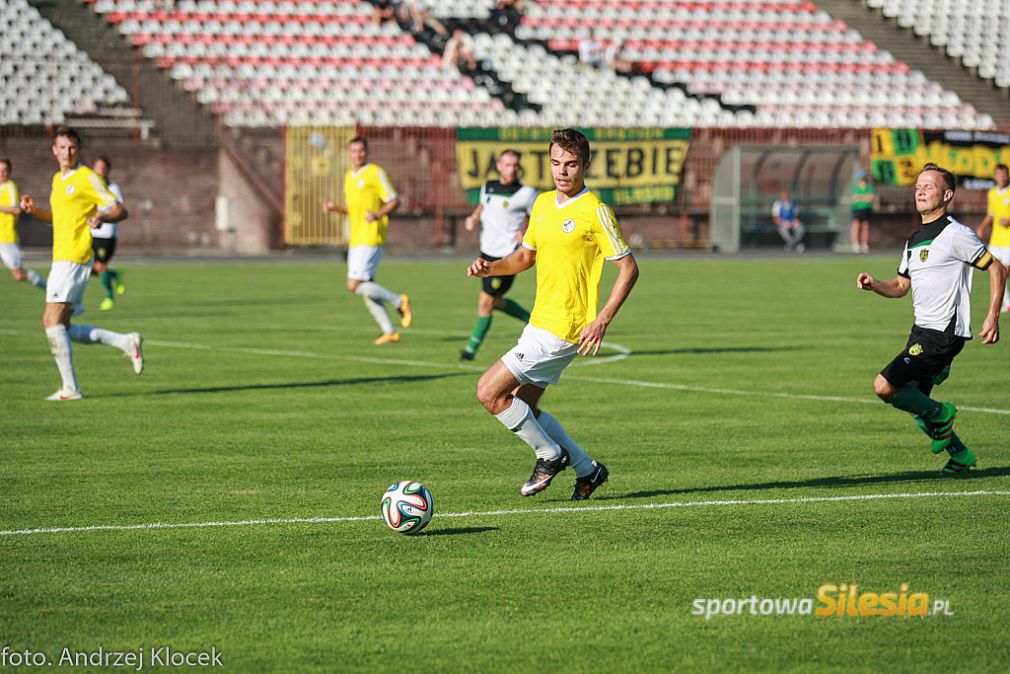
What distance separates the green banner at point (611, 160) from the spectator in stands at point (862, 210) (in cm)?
507

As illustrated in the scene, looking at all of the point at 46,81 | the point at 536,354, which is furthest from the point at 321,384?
the point at 46,81

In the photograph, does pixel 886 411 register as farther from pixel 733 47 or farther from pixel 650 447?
pixel 733 47

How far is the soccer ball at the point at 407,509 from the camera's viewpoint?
24.0ft

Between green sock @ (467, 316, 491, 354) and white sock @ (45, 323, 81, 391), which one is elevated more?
white sock @ (45, 323, 81, 391)

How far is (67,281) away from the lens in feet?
41.1

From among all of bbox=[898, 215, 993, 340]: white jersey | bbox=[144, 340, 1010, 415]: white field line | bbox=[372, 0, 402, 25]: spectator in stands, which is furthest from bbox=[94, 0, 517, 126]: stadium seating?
bbox=[898, 215, 993, 340]: white jersey

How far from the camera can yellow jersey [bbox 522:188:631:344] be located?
7.96 m

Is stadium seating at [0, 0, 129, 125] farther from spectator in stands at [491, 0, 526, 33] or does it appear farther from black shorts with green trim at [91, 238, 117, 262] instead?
black shorts with green trim at [91, 238, 117, 262]

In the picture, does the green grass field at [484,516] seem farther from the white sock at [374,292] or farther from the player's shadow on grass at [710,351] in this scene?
the white sock at [374,292]

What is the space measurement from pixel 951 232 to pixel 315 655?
546 cm

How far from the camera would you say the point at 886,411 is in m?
12.1

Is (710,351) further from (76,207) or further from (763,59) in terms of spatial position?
(763,59)

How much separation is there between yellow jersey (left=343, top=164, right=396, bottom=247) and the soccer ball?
11.0 meters

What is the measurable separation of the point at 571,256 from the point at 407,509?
169 centimetres
